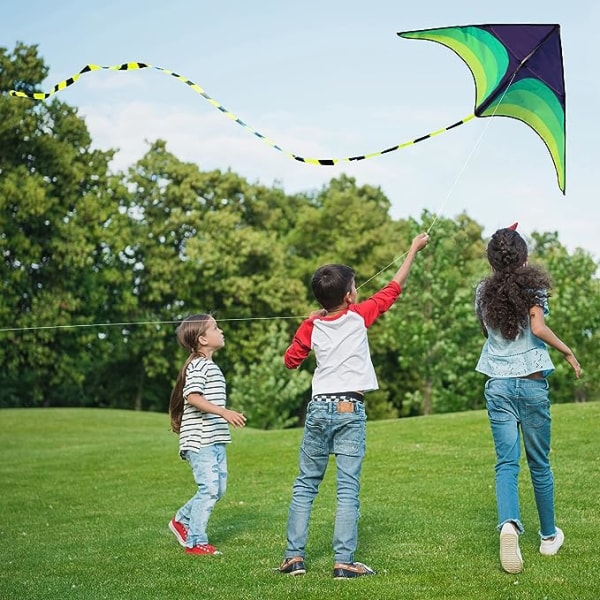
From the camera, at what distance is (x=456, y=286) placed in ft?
129

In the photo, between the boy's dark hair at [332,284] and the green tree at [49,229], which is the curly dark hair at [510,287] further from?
the green tree at [49,229]

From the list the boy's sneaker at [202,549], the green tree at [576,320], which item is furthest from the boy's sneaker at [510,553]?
the green tree at [576,320]

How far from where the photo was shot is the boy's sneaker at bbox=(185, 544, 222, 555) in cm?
746

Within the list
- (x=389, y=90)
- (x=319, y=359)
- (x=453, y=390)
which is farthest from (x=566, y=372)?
(x=319, y=359)

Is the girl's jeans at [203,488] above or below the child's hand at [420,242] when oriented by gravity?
below

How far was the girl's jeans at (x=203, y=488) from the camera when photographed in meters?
7.52

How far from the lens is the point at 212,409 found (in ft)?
24.0

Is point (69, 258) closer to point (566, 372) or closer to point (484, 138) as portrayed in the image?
point (566, 372)

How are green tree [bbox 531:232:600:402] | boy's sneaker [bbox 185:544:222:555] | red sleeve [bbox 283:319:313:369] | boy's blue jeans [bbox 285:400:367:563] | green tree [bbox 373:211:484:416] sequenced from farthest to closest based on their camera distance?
1. green tree [bbox 531:232:600:402]
2. green tree [bbox 373:211:484:416]
3. boy's sneaker [bbox 185:544:222:555]
4. red sleeve [bbox 283:319:313:369]
5. boy's blue jeans [bbox 285:400:367:563]

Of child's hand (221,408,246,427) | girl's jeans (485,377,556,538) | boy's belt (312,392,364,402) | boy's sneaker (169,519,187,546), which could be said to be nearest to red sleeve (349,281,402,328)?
boy's belt (312,392,364,402)

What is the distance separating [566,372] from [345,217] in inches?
540

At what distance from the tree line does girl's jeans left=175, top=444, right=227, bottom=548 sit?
82.7 feet

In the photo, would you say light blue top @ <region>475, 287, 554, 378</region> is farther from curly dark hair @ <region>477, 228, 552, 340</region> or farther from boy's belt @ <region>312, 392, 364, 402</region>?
boy's belt @ <region>312, 392, 364, 402</region>

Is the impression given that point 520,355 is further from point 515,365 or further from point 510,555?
point 510,555
